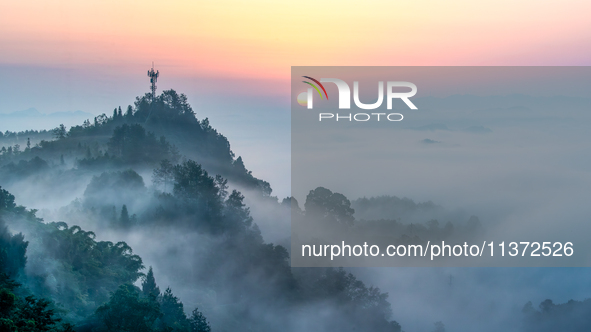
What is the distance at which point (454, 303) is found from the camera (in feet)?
525

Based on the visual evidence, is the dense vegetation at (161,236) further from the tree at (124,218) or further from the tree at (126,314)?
the tree at (126,314)

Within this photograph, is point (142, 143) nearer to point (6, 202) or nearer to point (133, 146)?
point (133, 146)

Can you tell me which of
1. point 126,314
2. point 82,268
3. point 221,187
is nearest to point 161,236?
point 221,187

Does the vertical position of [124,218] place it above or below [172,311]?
above

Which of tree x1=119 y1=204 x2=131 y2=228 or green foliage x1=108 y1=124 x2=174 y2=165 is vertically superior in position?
green foliage x1=108 y1=124 x2=174 y2=165

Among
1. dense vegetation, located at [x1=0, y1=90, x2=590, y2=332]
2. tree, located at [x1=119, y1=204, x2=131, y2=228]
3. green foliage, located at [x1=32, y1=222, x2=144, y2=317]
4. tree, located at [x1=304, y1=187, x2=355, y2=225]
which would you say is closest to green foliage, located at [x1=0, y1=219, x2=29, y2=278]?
dense vegetation, located at [x1=0, y1=90, x2=590, y2=332]

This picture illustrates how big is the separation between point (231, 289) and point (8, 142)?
77252 mm

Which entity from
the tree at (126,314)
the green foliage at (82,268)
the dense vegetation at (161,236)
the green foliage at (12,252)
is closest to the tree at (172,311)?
the dense vegetation at (161,236)

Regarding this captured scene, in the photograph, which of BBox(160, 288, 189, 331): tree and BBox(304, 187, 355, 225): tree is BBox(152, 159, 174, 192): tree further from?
BBox(160, 288, 189, 331): tree

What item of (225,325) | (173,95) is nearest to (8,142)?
(173,95)

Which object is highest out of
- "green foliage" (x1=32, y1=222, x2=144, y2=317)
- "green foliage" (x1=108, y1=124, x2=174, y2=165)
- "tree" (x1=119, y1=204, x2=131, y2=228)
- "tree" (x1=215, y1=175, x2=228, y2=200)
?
"green foliage" (x1=108, y1=124, x2=174, y2=165)

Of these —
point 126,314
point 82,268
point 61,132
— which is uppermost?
point 61,132

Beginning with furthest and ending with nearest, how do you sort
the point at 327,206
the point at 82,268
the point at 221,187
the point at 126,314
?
the point at 327,206 < the point at 221,187 < the point at 82,268 < the point at 126,314

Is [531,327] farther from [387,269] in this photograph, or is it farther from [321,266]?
[321,266]
